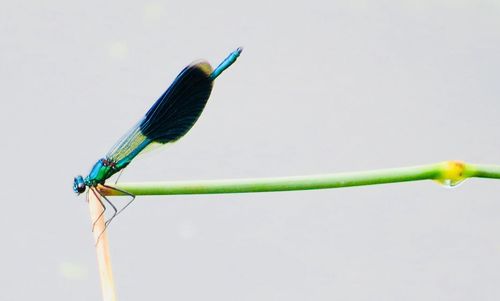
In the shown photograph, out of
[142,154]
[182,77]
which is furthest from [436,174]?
[142,154]

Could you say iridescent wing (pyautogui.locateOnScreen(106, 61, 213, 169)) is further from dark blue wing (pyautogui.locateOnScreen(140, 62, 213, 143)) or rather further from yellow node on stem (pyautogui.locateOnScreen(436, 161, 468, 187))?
yellow node on stem (pyautogui.locateOnScreen(436, 161, 468, 187))

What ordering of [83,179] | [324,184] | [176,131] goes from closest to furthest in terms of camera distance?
[324,184]
[83,179]
[176,131]

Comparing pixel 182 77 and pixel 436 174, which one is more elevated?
pixel 182 77

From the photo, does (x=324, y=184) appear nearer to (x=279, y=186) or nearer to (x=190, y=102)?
(x=279, y=186)

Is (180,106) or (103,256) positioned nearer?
(103,256)

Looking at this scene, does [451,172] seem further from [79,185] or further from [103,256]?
[79,185]

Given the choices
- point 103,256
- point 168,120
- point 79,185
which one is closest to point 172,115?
point 168,120
